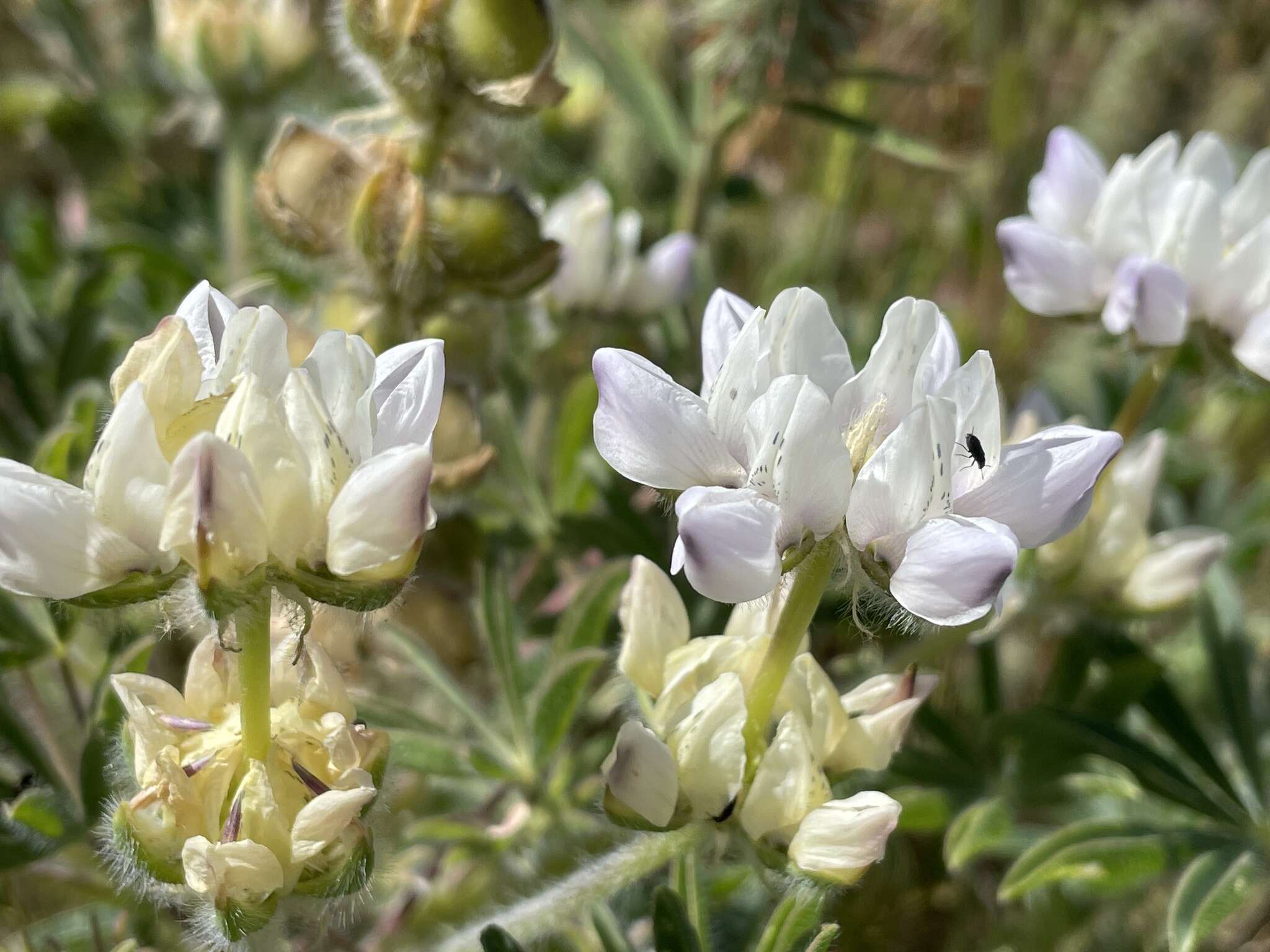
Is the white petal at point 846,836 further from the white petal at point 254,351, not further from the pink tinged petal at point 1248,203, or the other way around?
the pink tinged petal at point 1248,203

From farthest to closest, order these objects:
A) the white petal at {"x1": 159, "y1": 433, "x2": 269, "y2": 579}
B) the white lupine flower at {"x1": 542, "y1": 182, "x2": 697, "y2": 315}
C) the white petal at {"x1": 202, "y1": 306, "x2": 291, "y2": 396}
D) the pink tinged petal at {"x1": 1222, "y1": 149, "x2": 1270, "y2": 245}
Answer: the white lupine flower at {"x1": 542, "y1": 182, "x2": 697, "y2": 315} < the pink tinged petal at {"x1": 1222, "y1": 149, "x2": 1270, "y2": 245} < the white petal at {"x1": 202, "y1": 306, "x2": 291, "y2": 396} < the white petal at {"x1": 159, "y1": 433, "x2": 269, "y2": 579}

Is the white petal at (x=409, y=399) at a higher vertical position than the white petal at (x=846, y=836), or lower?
higher

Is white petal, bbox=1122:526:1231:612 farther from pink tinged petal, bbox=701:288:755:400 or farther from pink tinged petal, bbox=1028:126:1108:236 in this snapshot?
pink tinged petal, bbox=701:288:755:400

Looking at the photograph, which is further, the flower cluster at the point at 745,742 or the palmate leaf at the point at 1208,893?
the palmate leaf at the point at 1208,893

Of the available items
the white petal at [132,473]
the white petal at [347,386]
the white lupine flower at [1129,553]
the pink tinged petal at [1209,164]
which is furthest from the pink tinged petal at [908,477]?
the pink tinged petal at [1209,164]

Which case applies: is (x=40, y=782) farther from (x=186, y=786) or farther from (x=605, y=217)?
(x=605, y=217)

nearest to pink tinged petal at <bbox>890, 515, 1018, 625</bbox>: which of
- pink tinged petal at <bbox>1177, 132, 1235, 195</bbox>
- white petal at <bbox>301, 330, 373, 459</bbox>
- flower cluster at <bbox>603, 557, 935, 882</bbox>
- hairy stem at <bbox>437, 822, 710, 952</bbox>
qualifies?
flower cluster at <bbox>603, 557, 935, 882</bbox>
